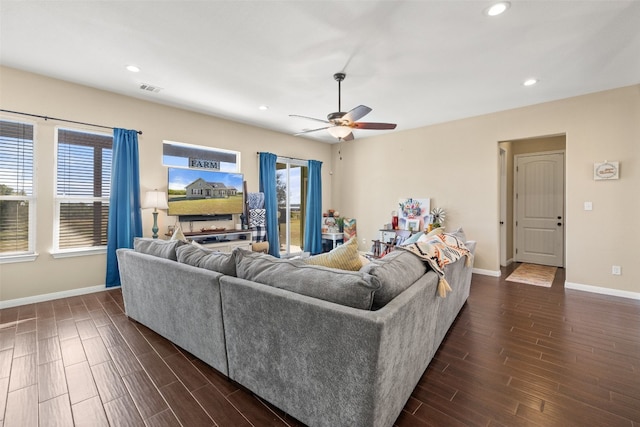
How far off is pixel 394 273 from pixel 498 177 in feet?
14.4

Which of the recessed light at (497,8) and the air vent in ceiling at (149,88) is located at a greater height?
the air vent in ceiling at (149,88)

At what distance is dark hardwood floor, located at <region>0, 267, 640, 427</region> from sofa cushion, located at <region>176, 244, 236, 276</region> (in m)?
0.77

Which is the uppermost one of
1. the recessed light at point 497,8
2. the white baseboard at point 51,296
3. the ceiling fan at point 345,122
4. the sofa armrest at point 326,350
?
the recessed light at point 497,8

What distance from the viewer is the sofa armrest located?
132 cm

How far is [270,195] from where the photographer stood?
19.4 ft

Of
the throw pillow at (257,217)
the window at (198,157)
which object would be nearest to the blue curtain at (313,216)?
the throw pillow at (257,217)

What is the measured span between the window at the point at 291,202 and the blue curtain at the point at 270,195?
0.54m

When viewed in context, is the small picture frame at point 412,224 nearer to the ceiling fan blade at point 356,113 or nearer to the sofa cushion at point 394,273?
the ceiling fan blade at point 356,113

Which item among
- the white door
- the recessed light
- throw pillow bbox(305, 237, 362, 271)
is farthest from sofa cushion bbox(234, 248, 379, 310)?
the white door

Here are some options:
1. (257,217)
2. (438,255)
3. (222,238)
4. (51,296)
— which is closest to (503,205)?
(438,255)

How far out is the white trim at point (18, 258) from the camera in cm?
339

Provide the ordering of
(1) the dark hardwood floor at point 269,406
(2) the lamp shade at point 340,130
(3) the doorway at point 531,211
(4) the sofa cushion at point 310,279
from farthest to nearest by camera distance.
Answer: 1. (3) the doorway at point 531,211
2. (2) the lamp shade at point 340,130
3. (1) the dark hardwood floor at point 269,406
4. (4) the sofa cushion at point 310,279

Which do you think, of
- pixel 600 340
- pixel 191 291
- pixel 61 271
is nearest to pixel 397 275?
pixel 191 291

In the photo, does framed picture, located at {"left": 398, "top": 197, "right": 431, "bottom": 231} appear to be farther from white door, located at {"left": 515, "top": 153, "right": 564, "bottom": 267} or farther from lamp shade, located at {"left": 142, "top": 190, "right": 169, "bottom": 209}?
lamp shade, located at {"left": 142, "top": 190, "right": 169, "bottom": 209}
